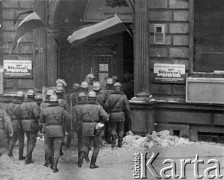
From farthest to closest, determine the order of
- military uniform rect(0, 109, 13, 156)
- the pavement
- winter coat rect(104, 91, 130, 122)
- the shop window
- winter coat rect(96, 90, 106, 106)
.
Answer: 1. the shop window
2. winter coat rect(96, 90, 106, 106)
3. winter coat rect(104, 91, 130, 122)
4. military uniform rect(0, 109, 13, 156)
5. the pavement

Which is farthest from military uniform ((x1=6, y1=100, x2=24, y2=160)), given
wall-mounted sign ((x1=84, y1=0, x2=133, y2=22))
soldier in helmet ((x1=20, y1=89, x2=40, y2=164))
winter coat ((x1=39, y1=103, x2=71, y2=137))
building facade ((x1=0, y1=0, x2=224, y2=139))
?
wall-mounted sign ((x1=84, y1=0, x2=133, y2=22))

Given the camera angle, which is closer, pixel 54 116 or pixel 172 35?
pixel 54 116

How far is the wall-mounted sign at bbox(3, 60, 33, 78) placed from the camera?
1577 cm

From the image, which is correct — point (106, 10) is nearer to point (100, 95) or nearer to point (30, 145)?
point (100, 95)

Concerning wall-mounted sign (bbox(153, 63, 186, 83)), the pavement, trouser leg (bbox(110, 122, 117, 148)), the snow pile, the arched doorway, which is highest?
the arched doorway

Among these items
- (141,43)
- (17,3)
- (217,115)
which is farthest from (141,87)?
(17,3)

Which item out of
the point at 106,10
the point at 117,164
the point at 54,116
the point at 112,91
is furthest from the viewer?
the point at 106,10

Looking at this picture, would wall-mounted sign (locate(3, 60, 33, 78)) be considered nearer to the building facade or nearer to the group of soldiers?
the building facade

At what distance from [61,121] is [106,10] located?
629cm

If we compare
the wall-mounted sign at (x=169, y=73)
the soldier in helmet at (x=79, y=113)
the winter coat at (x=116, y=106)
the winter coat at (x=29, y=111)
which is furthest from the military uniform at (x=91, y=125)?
the wall-mounted sign at (x=169, y=73)

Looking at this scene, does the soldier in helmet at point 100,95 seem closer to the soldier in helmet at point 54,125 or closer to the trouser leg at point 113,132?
the trouser leg at point 113,132

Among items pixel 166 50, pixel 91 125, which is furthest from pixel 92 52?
pixel 91 125

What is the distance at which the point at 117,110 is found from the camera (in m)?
13.3

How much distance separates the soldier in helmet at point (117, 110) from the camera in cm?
1330
